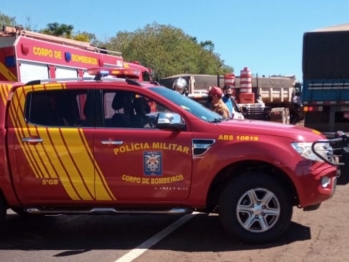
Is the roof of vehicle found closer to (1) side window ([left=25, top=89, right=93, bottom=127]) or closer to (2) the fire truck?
(2) the fire truck

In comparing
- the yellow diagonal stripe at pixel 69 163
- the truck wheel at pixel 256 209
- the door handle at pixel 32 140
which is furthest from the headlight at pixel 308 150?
the door handle at pixel 32 140

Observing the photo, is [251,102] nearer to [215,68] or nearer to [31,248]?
[31,248]

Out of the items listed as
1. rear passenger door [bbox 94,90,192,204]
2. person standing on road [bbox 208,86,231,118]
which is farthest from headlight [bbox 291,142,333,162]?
person standing on road [bbox 208,86,231,118]

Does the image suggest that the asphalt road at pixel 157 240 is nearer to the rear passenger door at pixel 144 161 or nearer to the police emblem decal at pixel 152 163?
the rear passenger door at pixel 144 161

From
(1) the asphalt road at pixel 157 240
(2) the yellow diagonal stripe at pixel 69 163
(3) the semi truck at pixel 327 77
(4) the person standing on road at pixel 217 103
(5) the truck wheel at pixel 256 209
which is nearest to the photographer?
(1) the asphalt road at pixel 157 240

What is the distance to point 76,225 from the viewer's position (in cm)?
791

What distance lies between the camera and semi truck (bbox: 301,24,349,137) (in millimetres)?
14523

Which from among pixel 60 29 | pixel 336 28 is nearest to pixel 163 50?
pixel 60 29

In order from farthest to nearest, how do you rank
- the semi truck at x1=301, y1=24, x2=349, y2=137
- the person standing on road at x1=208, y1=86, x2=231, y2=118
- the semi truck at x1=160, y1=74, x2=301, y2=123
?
the semi truck at x1=160, y1=74, x2=301, y2=123 < the semi truck at x1=301, y1=24, x2=349, y2=137 < the person standing on road at x1=208, y1=86, x2=231, y2=118

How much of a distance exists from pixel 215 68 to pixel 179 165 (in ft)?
201

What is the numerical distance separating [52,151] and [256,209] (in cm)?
228

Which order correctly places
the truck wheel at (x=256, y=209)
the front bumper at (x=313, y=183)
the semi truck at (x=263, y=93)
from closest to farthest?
the front bumper at (x=313, y=183)
the truck wheel at (x=256, y=209)
the semi truck at (x=263, y=93)

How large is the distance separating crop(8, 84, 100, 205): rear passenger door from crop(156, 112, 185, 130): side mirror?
0.76 meters

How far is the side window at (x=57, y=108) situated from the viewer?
6.84 metres
